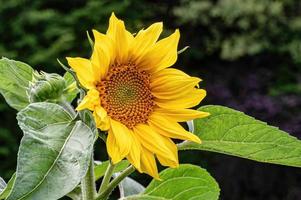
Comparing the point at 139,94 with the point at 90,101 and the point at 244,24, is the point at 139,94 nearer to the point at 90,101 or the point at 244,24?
the point at 90,101

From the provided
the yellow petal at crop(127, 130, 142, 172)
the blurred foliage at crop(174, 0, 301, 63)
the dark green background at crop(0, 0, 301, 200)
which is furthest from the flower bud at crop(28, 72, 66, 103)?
the blurred foliage at crop(174, 0, 301, 63)

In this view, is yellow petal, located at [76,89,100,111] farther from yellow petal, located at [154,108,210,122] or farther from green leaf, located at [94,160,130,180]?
green leaf, located at [94,160,130,180]

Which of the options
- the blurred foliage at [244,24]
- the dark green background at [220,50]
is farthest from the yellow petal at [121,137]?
the blurred foliage at [244,24]

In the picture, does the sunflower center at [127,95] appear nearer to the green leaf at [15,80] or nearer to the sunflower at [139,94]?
the sunflower at [139,94]

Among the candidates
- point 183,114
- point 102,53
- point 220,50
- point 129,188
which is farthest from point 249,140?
point 220,50

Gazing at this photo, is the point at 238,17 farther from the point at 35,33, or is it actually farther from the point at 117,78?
the point at 117,78

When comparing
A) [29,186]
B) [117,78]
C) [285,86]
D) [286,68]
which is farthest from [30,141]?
[286,68]

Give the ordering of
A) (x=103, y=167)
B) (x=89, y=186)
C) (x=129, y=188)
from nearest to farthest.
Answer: (x=89, y=186), (x=103, y=167), (x=129, y=188)
